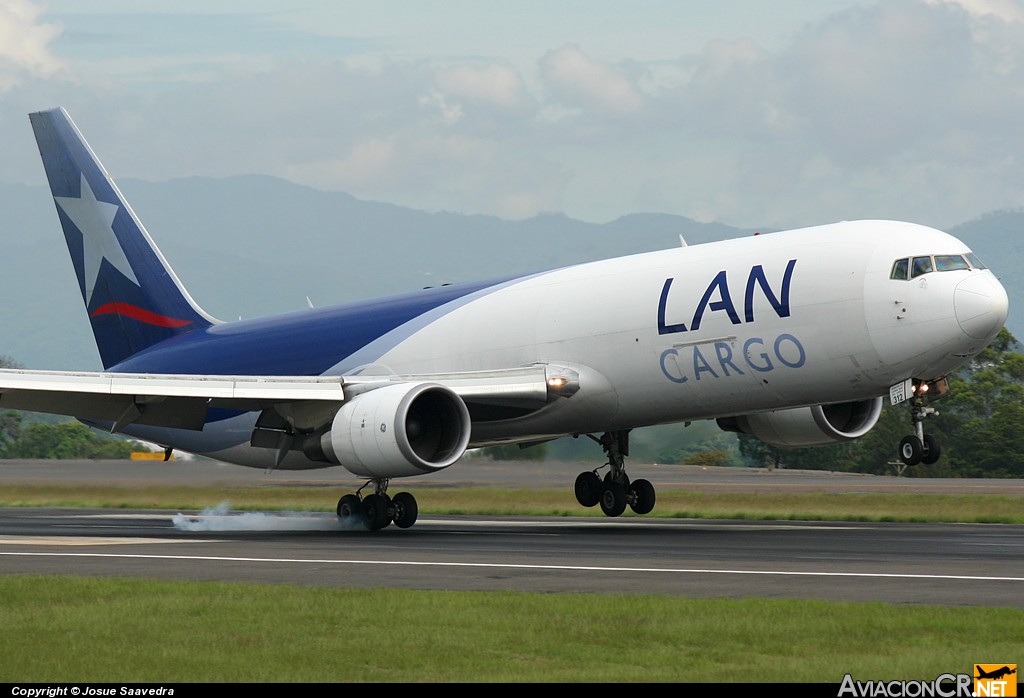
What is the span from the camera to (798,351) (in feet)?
81.7

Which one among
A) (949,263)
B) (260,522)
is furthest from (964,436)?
(949,263)

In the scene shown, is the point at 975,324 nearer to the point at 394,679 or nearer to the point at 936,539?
the point at 936,539

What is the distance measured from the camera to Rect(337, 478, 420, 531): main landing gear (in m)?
27.9

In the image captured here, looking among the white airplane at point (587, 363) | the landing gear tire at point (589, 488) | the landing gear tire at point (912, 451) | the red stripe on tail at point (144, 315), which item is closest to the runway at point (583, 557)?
the landing gear tire at point (589, 488)

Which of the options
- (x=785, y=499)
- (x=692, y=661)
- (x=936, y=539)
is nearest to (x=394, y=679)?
(x=692, y=661)

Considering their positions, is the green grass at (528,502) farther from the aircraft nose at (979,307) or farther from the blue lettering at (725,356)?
the aircraft nose at (979,307)

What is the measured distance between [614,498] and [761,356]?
7.46m

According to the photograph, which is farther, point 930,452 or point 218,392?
point 218,392

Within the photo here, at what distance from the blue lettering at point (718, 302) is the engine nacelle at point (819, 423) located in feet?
14.3

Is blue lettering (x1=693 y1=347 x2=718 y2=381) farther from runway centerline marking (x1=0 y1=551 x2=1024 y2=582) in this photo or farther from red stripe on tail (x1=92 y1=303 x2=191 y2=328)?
red stripe on tail (x1=92 y1=303 x2=191 y2=328)

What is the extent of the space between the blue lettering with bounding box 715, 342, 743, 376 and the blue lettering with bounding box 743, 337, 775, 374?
0.27m

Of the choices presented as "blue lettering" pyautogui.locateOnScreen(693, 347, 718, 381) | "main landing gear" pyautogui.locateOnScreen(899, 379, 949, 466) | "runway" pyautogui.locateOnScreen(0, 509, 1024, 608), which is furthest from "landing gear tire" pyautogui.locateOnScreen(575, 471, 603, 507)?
"main landing gear" pyautogui.locateOnScreen(899, 379, 949, 466)

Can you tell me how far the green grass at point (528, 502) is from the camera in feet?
113

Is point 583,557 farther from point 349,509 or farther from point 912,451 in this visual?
point 349,509
